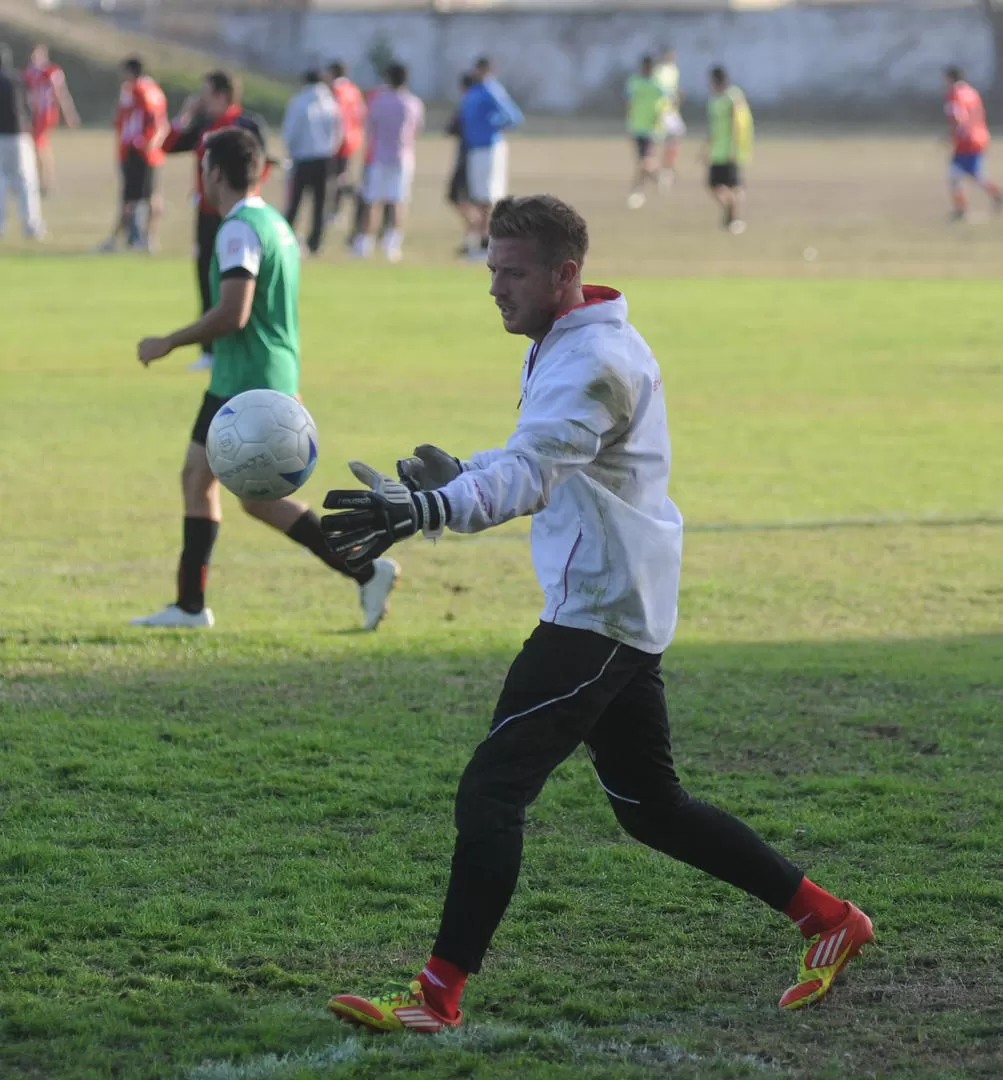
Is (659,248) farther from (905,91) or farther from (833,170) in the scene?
(905,91)

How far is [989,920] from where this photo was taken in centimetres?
505

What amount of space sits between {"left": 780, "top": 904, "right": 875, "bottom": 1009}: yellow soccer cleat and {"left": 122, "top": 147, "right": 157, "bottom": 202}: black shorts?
828 inches

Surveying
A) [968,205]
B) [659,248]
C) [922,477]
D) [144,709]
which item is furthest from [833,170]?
[144,709]

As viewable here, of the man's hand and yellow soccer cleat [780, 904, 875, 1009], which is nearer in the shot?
yellow soccer cleat [780, 904, 875, 1009]

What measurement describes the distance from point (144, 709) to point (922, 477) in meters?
6.84

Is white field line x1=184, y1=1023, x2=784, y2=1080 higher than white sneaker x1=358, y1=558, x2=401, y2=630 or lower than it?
lower

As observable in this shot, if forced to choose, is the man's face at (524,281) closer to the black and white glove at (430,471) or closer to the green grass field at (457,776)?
the black and white glove at (430,471)

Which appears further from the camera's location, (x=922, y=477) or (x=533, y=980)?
(x=922, y=477)

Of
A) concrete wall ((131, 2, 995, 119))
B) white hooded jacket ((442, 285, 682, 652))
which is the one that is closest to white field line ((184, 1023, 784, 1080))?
white hooded jacket ((442, 285, 682, 652))

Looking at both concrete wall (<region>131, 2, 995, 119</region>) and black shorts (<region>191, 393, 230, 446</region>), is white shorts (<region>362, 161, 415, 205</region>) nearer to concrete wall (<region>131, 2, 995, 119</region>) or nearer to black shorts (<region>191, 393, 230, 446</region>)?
black shorts (<region>191, 393, 230, 446</region>)

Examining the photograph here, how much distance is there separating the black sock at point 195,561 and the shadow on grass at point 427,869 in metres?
0.47

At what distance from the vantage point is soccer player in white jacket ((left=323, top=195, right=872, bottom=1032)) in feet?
13.5

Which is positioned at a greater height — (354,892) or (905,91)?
(905,91)

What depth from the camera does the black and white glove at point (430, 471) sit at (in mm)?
4207
